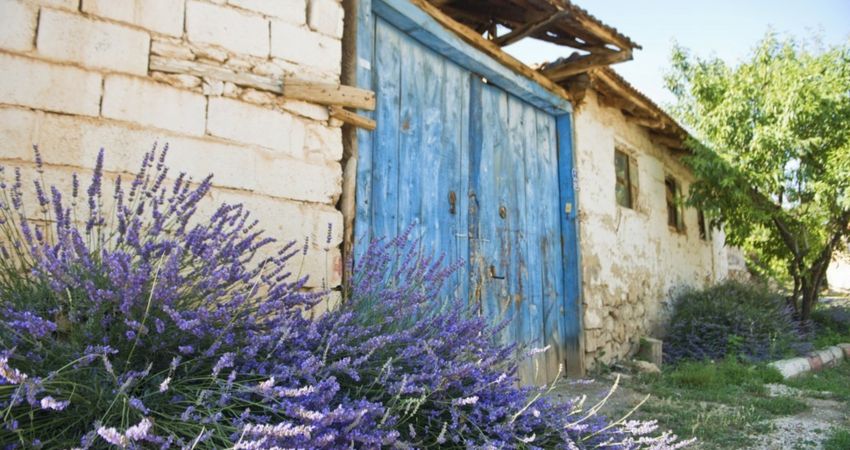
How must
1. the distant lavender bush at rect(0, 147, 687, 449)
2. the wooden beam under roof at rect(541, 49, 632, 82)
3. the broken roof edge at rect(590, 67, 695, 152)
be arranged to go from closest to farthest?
the distant lavender bush at rect(0, 147, 687, 449) → the wooden beam under roof at rect(541, 49, 632, 82) → the broken roof edge at rect(590, 67, 695, 152)

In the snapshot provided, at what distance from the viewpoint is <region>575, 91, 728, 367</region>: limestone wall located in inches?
208

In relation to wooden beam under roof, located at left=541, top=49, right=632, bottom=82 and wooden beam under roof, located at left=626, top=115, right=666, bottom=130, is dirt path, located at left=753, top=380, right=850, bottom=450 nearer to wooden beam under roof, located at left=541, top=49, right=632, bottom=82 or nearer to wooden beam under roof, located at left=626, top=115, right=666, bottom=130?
wooden beam under roof, located at left=541, top=49, right=632, bottom=82

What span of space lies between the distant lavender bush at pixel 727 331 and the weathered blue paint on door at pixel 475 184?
7.36 feet

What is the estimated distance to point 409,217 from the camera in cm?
366

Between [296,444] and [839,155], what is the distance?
25.8 ft

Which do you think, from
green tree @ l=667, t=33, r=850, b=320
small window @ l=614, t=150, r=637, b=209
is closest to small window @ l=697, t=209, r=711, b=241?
green tree @ l=667, t=33, r=850, b=320

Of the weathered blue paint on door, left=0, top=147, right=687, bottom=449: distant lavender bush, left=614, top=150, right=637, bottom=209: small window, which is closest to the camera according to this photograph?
left=0, top=147, right=687, bottom=449: distant lavender bush

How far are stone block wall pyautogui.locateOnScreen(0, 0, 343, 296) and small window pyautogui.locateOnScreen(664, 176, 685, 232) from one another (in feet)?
21.6

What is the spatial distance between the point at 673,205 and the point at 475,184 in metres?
5.26

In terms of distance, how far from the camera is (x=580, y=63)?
15.3 ft

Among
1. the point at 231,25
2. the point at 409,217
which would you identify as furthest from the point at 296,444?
the point at 409,217

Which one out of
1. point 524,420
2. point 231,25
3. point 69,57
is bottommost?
point 524,420

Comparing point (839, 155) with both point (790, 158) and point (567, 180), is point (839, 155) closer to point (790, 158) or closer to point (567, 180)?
point (790, 158)

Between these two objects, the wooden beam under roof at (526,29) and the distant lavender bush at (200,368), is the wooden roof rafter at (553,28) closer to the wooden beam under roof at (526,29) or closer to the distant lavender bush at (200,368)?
the wooden beam under roof at (526,29)
